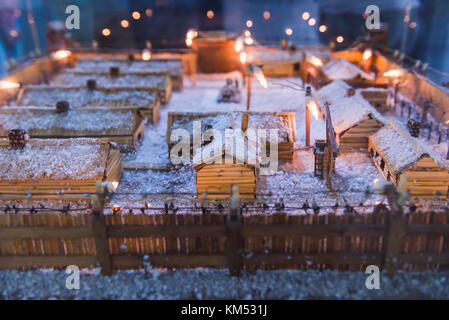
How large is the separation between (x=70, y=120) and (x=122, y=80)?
9.03 meters

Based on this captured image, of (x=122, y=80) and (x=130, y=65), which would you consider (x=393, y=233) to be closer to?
(x=122, y=80)

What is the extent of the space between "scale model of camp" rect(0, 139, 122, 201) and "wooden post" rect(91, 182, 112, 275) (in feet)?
14.2

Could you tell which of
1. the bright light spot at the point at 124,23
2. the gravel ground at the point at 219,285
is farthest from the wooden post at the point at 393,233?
the bright light spot at the point at 124,23

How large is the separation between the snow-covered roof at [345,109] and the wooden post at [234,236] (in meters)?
10.6

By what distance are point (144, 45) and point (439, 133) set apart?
33323 millimetres

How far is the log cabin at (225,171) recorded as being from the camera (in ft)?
46.1

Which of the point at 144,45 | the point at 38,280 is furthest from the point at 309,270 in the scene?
the point at 144,45

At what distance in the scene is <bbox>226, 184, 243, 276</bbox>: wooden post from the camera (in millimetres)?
10141

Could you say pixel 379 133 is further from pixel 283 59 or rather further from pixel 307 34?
pixel 307 34

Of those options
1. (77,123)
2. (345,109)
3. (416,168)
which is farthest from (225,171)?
(77,123)

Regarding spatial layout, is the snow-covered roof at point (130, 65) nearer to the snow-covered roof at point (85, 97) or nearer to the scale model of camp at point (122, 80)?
the scale model of camp at point (122, 80)

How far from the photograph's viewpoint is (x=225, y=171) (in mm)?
14367

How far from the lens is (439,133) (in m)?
20.9

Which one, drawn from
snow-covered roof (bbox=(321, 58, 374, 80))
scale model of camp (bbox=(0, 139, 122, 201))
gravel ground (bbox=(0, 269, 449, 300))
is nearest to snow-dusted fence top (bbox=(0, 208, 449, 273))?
gravel ground (bbox=(0, 269, 449, 300))
